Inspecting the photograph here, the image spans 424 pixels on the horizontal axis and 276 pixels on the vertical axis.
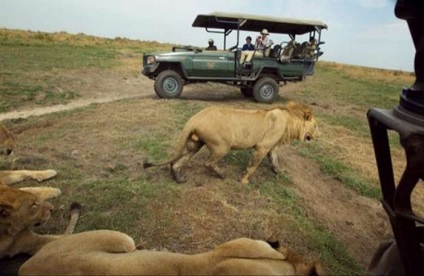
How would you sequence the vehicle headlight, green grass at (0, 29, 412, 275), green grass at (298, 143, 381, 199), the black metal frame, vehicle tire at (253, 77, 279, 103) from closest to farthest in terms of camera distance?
the black metal frame < green grass at (0, 29, 412, 275) < green grass at (298, 143, 381, 199) < the vehicle headlight < vehicle tire at (253, 77, 279, 103)

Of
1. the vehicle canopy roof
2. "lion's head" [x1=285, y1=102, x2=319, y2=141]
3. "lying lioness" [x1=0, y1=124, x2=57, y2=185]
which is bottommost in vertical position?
"lying lioness" [x1=0, y1=124, x2=57, y2=185]

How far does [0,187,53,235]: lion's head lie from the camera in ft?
11.1

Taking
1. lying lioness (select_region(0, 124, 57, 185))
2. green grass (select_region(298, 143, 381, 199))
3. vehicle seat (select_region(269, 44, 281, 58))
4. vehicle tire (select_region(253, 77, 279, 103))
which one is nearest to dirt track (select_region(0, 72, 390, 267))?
green grass (select_region(298, 143, 381, 199))

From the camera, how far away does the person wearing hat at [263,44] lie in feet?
43.3

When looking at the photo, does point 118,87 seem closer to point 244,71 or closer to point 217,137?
point 244,71

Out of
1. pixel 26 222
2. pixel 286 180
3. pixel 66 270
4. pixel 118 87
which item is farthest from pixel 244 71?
pixel 66 270

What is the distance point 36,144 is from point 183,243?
420 centimetres

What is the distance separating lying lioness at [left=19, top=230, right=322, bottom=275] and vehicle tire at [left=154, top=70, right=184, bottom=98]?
9.59m

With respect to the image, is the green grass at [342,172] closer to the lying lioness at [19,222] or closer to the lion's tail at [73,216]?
the lion's tail at [73,216]

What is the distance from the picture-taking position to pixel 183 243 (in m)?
3.93

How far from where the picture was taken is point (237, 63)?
1268cm

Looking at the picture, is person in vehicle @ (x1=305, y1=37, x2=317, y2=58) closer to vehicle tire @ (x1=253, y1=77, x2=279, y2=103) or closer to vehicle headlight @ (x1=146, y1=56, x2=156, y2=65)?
vehicle tire @ (x1=253, y1=77, x2=279, y2=103)

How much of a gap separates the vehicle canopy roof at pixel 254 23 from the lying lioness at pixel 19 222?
989cm

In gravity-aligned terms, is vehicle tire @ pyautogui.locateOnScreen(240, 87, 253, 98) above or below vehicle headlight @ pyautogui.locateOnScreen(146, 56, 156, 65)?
below
